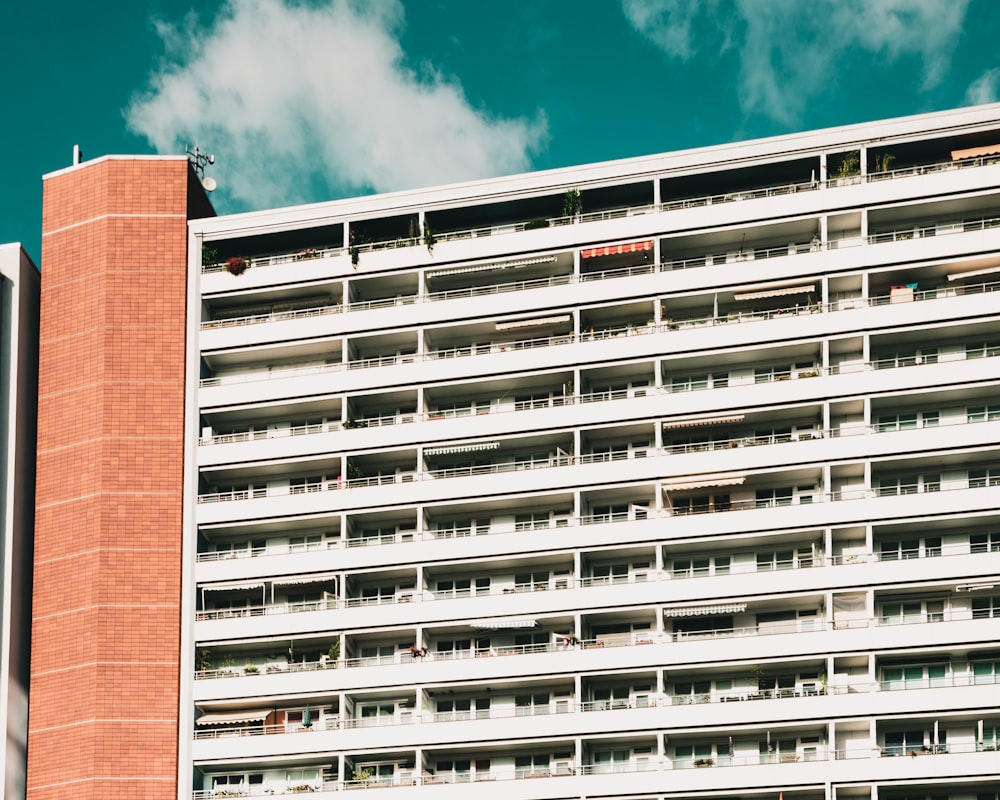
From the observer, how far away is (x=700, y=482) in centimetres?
7138

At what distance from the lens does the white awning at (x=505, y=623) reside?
7075cm

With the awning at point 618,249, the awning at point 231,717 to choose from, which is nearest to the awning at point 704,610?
the awning at point 618,249

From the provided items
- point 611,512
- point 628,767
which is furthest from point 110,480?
point 628,767

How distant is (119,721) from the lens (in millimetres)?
71250

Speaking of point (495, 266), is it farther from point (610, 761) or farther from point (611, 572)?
point (610, 761)

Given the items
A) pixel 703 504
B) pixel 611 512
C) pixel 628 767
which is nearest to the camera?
pixel 628 767

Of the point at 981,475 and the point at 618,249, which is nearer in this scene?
the point at 981,475

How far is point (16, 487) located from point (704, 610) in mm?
33187

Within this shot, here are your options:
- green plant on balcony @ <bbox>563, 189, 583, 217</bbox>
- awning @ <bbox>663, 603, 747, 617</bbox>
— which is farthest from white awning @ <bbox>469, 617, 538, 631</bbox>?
green plant on balcony @ <bbox>563, 189, 583, 217</bbox>

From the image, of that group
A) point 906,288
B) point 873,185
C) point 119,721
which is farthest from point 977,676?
point 119,721

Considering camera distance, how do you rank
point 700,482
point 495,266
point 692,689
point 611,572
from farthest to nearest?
point 495,266 < point 611,572 < point 700,482 < point 692,689

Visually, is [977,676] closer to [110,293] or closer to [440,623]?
[440,623]

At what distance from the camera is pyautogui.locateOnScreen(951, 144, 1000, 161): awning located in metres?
73.6

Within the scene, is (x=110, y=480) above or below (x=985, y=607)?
above
